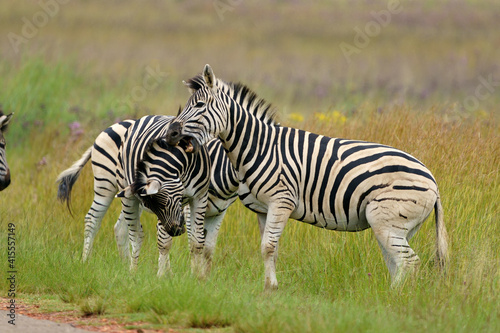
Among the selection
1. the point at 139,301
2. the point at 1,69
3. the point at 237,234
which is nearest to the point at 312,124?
the point at 237,234

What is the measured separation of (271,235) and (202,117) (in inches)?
49.2

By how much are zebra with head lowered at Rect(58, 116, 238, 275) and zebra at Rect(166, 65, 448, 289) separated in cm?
34

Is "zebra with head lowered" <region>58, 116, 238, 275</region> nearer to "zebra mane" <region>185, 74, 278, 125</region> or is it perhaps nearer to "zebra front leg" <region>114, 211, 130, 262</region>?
"zebra front leg" <region>114, 211, 130, 262</region>

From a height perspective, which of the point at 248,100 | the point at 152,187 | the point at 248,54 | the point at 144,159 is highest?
the point at 248,54

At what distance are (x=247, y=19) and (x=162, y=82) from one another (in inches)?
425

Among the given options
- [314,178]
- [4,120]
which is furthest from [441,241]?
[4,120]

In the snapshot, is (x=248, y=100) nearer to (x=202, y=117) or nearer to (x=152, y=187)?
(x=202, y=117)

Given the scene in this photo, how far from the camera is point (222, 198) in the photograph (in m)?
7.03

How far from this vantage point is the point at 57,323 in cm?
520

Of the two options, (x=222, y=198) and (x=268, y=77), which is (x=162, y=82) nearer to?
(x=268, y=77)

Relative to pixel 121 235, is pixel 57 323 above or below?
below

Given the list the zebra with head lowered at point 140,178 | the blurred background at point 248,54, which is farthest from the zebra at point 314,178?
the blurred background at point 248,54

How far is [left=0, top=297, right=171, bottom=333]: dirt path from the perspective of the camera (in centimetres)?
495

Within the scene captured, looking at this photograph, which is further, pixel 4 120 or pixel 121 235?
pixel 121 235
